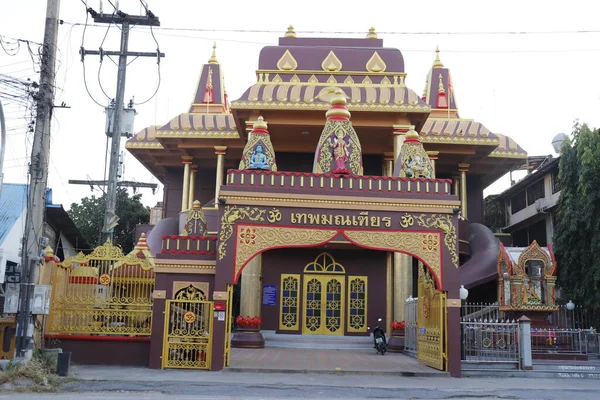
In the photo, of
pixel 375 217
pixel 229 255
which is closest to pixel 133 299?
pixel 229 255

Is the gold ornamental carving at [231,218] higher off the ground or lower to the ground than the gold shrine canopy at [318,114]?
lower

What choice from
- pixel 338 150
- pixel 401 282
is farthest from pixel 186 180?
pixel 338 150

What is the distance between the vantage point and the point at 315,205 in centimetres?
1438

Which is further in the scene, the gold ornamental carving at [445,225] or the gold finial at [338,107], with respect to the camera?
the gold finial at [338,107]

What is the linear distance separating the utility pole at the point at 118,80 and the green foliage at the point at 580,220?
51.7 ft

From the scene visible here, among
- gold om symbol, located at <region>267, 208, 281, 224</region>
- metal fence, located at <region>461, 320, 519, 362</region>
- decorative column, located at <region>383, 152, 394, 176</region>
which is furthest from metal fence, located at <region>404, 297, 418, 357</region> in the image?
decorative column, located at <region>383, 152, 394, 176</region>

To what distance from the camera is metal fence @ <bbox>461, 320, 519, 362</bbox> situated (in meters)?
14.8

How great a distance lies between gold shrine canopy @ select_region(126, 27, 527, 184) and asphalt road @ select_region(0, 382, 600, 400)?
1104cm

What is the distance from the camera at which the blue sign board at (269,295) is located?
72.0 feet

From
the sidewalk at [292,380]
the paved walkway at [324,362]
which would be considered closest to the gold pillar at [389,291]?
the paved walkway at [324,362]

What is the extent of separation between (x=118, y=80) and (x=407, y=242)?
13900mm

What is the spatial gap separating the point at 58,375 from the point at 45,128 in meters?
4.89

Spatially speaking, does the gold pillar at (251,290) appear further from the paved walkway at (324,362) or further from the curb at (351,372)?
the curb at (351,372)

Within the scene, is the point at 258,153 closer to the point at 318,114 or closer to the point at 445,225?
the point at 445,225
